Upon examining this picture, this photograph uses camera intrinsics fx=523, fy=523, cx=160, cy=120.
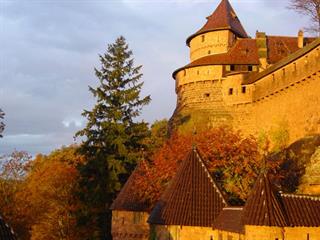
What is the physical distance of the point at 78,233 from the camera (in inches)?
1359

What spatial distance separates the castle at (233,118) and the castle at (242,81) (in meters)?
0.08

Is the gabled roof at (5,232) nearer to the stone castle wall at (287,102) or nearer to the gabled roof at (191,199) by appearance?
the gabled roof at (191,199)

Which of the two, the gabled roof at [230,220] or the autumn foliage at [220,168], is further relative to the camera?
the autumn foliage at [220,168]

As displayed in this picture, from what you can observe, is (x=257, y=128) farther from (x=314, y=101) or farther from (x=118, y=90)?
(x=118, y=90)

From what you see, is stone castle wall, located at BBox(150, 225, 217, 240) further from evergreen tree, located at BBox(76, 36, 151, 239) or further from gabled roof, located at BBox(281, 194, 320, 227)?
evergreen tree, located at BBox(76, 36, 151, 239)

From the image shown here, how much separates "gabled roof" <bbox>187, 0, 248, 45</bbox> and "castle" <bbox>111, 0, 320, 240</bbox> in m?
0.13

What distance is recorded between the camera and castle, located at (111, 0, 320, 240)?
17.1 metres

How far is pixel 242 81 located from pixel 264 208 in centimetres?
3157

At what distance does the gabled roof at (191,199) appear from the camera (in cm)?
2031

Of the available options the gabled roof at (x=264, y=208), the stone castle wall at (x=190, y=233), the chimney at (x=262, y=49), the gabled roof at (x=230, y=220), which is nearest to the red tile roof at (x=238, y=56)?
the chimney at (x=262, y=49)

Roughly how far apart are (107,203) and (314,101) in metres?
15.6

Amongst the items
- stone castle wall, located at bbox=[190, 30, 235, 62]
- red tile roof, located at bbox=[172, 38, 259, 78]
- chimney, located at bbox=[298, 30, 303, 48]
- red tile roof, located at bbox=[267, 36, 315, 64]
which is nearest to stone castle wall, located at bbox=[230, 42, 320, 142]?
red tile roof, located at bbox=[172, 38, 259, 78]

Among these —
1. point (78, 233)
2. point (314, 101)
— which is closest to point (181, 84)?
point (314, 101)

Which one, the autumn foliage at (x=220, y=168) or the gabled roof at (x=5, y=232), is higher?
the autumn foliage at (x=220, y=168)
